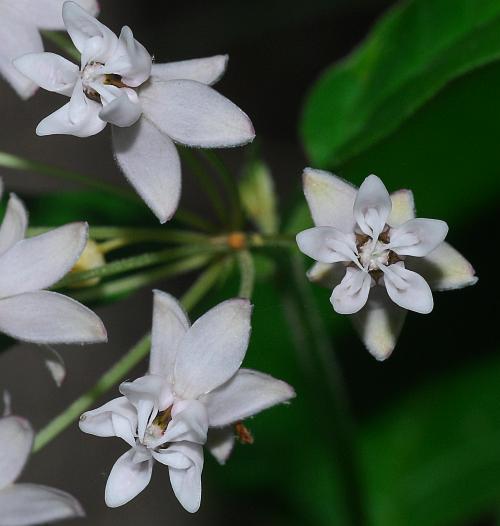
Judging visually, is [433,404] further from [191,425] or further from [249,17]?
[249,17]

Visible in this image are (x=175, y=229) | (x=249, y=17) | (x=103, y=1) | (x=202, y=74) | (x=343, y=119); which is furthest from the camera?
(x=103, y=1)

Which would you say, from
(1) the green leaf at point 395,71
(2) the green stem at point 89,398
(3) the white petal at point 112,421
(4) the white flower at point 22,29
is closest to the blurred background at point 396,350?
(1) the green leaf at point 395,71

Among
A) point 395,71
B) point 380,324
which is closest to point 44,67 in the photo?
point 380,324

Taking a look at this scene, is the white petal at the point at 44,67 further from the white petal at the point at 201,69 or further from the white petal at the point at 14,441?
the white petal at the point at 14,441

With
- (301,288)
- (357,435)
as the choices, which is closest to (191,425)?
(301,288)

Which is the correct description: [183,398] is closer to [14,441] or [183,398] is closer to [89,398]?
[89,398]

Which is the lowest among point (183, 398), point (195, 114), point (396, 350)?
point (396, 350)

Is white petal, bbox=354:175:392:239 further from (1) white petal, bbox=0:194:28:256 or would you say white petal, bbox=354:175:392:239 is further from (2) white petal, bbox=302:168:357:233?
(1) white petal, bbox=0:194:28:256

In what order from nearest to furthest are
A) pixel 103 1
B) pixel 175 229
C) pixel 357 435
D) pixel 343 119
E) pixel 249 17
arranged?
pixel 175 229 < pixel 343 119 < pixel 357 435 < pixel 249 17 < pixel 103 1
